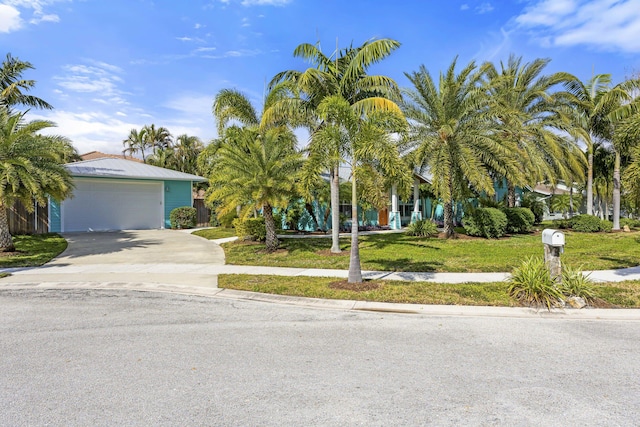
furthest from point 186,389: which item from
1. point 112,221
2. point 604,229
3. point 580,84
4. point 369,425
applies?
point 580,84

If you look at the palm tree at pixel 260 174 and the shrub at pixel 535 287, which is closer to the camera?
the shrub at pixel 535 287

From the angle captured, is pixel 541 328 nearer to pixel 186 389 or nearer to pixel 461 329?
pixel 461 329

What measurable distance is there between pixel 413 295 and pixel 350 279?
5.05 ft

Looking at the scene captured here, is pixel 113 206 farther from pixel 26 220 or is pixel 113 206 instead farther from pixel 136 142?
pixel 136 142

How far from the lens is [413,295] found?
7.76 m

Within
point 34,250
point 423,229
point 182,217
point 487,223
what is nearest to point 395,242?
point 423,229

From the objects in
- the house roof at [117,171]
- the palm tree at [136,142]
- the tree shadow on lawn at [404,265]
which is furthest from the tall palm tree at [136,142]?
the tree shadow on lawn at [404,265]

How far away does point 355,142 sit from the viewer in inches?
349

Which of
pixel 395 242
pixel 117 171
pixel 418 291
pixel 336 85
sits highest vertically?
pixel 336 85

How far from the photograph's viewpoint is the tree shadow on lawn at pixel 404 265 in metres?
10.6

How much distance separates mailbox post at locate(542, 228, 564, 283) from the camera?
768 centimetres

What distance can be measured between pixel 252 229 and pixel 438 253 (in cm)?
759

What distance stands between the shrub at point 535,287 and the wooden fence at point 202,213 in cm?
2080

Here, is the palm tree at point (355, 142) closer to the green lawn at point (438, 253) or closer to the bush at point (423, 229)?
the green lawn at point (438, 253)
